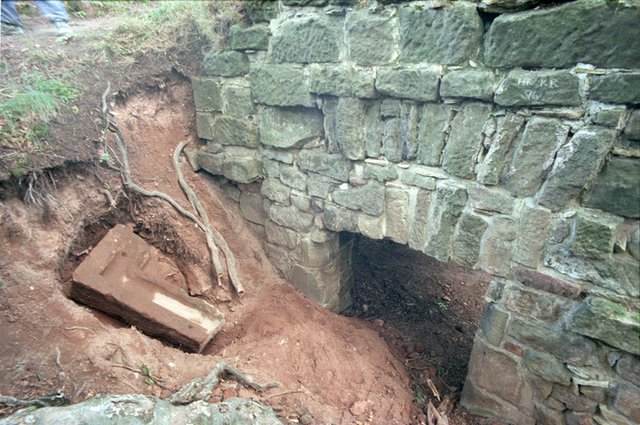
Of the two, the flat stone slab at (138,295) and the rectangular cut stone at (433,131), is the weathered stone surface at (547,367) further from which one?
the flat stone slab at (138,295)

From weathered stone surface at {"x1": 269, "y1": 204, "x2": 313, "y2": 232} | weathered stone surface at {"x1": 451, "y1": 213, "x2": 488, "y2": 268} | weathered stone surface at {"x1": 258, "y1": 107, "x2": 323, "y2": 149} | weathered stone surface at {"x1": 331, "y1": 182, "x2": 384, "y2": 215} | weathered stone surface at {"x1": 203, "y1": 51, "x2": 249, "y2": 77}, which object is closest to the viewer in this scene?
weathered stone surface at {"x1": 451, "y1": 213, "x2": 488, "y2": 268}

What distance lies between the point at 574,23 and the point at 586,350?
1.55 m

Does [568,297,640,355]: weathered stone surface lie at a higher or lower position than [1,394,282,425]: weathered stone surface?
higher

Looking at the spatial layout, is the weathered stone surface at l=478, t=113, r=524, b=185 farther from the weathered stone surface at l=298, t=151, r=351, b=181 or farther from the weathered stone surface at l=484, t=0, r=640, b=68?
Answer: the weathered stone surface at l=298, t=151, r=351, b=181

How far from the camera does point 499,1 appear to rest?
1784 mm

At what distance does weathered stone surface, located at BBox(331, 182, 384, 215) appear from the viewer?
8.33 feet

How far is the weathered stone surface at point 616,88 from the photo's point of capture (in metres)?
1.56

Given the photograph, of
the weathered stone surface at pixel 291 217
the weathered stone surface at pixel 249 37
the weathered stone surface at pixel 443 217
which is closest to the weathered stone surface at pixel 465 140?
the weathered stone surface at pixel 443 217

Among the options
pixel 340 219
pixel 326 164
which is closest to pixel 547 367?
pixel 340 219

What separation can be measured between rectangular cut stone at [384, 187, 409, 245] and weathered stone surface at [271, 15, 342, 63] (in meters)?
0.91

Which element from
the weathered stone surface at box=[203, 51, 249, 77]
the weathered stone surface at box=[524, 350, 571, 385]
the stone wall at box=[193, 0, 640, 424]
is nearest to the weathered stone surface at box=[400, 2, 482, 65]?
the stone wall at box=[193, 0, 640, 424]

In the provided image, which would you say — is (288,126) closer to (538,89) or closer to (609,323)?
(538,89)

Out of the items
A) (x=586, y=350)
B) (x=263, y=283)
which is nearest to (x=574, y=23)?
(x=586, y=350)

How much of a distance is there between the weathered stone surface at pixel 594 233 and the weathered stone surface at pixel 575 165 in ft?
0.36
